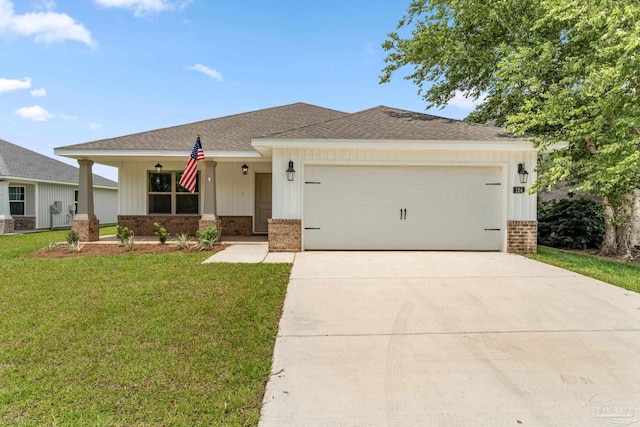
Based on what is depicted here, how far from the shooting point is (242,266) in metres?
6.89

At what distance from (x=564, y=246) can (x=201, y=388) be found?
13046 mm

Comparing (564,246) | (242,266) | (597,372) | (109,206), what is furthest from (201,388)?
(109,206)

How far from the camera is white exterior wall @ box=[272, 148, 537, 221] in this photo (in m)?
8.70

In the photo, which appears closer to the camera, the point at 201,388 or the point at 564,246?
the point at 201,388

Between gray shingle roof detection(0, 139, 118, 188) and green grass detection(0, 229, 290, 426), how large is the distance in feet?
45.8

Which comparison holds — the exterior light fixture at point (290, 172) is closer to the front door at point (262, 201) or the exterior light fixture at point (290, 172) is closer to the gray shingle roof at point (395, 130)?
the gray shingle roof at point (395, 130)

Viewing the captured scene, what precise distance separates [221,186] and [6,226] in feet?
36.5

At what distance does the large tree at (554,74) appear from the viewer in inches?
271

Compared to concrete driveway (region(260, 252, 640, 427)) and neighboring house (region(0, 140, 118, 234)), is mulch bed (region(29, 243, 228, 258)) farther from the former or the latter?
neighboring house (region(0, 140, 118, 234))

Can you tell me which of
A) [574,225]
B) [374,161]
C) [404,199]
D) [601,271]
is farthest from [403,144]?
[574,225]

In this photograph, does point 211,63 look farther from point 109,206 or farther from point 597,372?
point 597,372

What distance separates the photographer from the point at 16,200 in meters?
17.1

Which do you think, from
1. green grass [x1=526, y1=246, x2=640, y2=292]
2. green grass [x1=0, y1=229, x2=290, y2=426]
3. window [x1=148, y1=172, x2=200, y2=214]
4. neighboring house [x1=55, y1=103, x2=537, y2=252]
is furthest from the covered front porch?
green grass [x1=526, y1=246, x2=640, y2=292]

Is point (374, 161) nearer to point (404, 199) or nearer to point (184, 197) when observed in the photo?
point (404, 199)
